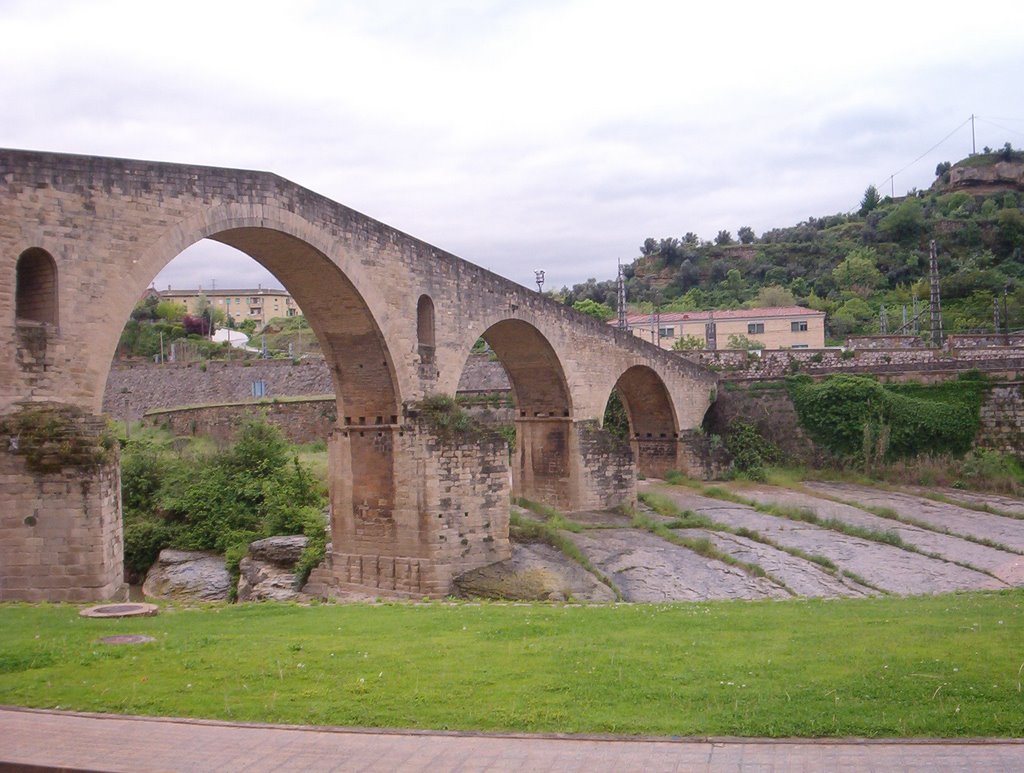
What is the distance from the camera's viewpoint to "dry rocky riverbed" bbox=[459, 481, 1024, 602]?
16.4 m

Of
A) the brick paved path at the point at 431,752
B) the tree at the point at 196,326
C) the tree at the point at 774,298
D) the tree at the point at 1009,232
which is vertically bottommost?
the brick paved path at the point at 431,752

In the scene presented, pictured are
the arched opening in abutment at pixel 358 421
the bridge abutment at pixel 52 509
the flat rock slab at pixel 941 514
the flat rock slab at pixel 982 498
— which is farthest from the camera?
the flat rock slab at pixel 982 498

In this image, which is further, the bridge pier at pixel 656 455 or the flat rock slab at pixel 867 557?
the bridge pier at pixel 656 455

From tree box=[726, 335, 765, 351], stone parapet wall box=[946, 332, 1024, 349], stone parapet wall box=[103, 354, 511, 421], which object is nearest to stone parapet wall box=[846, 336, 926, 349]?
stone parapet wall box=[946, 332, 1024, 349]

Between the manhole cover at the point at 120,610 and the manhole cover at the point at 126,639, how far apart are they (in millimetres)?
1065

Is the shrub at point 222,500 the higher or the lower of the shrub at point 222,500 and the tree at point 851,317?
the lower

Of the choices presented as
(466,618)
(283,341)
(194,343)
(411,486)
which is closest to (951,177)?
(283,341)

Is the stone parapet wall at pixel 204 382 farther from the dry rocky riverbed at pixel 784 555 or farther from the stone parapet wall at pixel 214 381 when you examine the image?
the dry rocky riverbed at pixel 784 555

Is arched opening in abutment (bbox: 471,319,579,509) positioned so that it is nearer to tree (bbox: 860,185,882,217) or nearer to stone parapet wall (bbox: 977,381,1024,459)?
stone parapet wall (bbox: 977,381,1024,459)

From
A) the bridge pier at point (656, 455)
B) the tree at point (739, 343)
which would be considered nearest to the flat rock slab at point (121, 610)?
the bridge pier at point (656, 455)

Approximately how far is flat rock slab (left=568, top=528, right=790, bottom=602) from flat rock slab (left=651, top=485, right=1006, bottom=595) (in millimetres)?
2177

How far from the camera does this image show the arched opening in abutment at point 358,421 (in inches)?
637

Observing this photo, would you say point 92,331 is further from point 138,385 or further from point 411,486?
point 138,385

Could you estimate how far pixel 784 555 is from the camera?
18828mm
